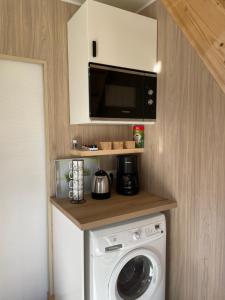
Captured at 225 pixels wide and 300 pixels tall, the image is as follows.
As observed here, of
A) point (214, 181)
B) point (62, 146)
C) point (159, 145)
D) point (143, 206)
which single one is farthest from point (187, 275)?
point (62, 146)

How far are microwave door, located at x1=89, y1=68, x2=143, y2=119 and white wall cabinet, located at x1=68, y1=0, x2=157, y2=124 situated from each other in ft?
0.18

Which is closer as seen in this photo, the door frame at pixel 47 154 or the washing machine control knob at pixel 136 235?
the washing machine control knob at pixel 136 235

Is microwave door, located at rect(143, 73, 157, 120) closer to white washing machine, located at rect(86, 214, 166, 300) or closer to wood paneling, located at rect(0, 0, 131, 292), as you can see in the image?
wood paneling, located at rect(0, 0, 131, 292)

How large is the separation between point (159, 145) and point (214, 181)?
1.79 ft

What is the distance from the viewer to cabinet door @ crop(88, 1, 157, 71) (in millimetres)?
1489

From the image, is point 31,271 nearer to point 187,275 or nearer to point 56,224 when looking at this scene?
point 56,224

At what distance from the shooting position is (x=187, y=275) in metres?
1.56

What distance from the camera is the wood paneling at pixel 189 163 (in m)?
1.35

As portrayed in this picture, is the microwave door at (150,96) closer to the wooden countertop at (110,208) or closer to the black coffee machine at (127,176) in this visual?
the black coffee machine at (127,176)

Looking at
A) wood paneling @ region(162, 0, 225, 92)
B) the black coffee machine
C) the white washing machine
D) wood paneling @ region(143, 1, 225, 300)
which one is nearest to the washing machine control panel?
the white washing machine

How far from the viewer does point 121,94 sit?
163 centimetres

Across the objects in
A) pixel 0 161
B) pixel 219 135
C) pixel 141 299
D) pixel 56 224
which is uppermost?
pixel 219 135

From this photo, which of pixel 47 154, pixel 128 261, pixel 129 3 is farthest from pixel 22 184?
pixel 129 3

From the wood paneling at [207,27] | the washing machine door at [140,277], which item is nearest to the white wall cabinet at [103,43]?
the wood paneling at [207,27]
